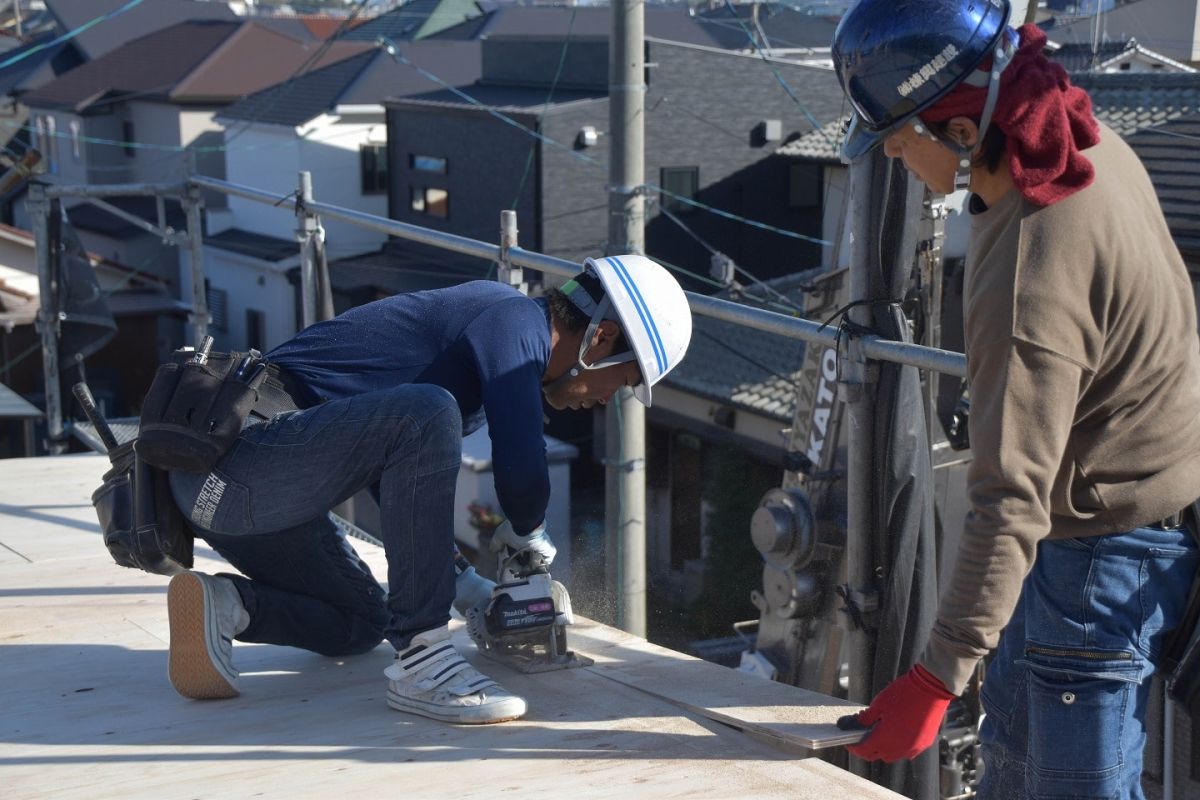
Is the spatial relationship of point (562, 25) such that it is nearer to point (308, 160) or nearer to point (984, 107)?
point (308, 160)

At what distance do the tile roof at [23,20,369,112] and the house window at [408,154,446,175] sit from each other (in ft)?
17.2

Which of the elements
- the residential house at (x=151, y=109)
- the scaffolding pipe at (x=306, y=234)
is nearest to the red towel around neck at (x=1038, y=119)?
the scaffolding pipe at (x=306, y=234)

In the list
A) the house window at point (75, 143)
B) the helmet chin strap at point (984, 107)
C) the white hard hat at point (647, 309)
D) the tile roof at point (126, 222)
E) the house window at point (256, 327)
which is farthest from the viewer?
the house window at point (75, 143)

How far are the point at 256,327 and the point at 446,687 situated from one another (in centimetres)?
2171

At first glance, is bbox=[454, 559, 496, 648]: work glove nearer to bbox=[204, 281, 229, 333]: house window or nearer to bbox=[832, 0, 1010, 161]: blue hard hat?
bbox=[832, 0, 1010, 161]: blue hard hat

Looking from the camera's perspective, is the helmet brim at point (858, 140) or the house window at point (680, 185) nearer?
the helmet brim at point (858, 140)

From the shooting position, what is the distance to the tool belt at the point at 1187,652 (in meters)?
2.07

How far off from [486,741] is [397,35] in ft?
91.7

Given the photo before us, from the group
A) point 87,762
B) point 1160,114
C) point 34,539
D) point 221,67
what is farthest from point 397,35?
point 87,762

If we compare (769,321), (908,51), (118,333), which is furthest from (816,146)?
(908,51)

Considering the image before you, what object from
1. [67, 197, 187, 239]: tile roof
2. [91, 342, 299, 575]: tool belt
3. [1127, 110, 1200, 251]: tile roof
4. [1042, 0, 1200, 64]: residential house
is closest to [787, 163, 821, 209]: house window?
[1042, 0, 1200, 64]: residential house

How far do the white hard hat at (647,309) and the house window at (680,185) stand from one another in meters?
16.5

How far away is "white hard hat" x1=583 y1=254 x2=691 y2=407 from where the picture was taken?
2.72 metres

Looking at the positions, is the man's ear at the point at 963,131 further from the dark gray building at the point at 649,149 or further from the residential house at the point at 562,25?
the residential house at the point at 562,25
